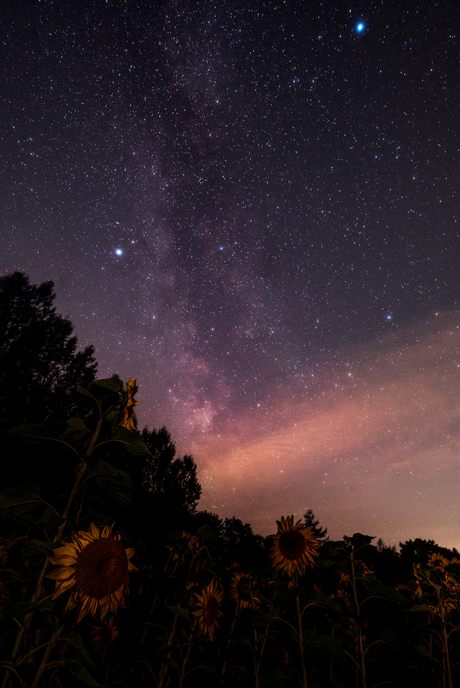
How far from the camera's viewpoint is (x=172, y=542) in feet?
7.00

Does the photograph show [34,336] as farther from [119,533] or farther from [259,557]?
[119,533]

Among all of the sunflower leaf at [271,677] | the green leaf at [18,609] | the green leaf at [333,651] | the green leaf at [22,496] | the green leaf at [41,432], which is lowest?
the sunflower leaf at [271,677]

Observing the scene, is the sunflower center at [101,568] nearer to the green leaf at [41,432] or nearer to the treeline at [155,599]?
the treeline at [155,599]

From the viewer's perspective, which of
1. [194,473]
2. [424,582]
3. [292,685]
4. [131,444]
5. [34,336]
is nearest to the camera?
[131,444]

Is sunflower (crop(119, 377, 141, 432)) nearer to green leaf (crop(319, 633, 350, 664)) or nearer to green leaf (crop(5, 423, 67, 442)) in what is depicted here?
green leaf (crop(5, 423, 67, 442))

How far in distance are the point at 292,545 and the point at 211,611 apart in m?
0.86

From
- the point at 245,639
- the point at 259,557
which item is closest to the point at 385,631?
the point at 245,639

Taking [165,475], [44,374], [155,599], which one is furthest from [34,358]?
[155,599]

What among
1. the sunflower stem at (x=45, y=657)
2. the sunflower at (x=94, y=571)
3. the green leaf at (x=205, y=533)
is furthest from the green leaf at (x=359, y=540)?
the sunflower stem at (x=45, y=657)

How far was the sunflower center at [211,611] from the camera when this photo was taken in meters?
2.58

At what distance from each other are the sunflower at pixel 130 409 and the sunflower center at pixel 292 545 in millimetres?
1647

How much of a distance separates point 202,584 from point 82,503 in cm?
160

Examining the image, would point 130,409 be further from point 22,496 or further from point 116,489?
point 22,496

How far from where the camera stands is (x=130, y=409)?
1517mm
